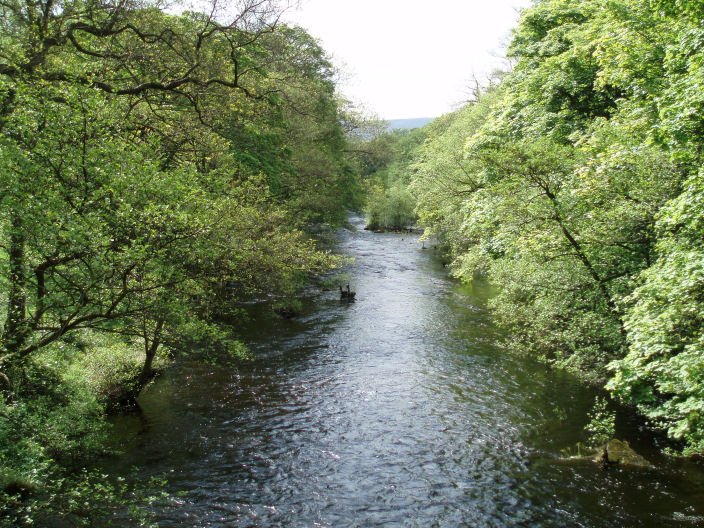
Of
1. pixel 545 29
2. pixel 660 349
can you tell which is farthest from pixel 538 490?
pixel 545 29

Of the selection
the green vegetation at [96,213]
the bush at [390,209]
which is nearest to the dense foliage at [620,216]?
the green vegetation at [96,213]

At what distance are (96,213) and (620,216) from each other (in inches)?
429

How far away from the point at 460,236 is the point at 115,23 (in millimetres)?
23001

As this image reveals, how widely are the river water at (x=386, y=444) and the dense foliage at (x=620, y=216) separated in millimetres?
1477

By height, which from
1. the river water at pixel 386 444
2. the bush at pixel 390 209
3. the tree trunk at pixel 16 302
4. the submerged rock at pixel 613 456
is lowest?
the river water at pixel 386 444

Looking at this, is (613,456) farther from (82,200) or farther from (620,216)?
(82,200)

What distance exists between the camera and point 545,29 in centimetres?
1989

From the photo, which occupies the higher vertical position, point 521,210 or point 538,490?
point 521,210

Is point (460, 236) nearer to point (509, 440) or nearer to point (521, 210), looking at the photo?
point (521, 210)

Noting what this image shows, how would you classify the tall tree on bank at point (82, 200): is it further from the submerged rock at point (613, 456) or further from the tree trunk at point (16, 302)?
the submerged rock at point (613, 456)

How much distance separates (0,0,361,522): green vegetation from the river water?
2.08 m

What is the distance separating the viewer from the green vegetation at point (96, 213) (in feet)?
22.0

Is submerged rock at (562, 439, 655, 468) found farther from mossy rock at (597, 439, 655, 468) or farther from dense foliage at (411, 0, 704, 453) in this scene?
dense foliage at (411, 0, 704, 453)

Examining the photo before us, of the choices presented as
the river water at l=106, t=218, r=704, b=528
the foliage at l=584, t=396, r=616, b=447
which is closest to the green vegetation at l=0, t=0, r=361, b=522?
the river water at l=106, t=218, r=704, b=528
